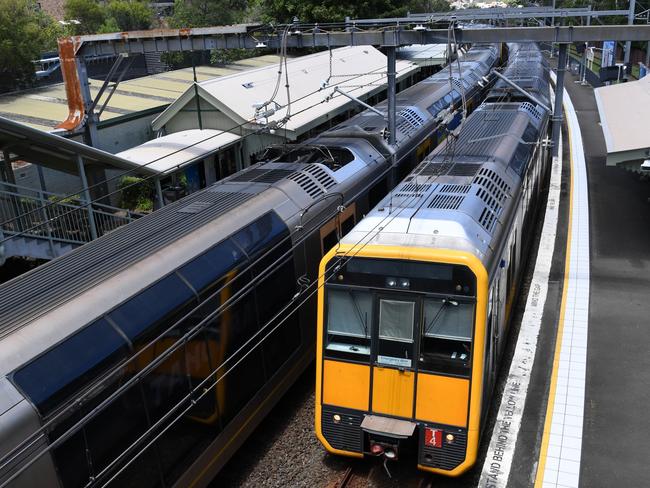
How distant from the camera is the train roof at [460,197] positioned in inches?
304

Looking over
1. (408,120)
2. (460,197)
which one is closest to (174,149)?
(408,120)

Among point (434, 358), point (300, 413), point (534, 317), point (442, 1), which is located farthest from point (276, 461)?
point (442, 1)

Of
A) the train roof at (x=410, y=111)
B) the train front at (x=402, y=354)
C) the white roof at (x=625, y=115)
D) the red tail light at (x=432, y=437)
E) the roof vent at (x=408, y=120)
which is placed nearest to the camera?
the train front at (x=402, y=354)

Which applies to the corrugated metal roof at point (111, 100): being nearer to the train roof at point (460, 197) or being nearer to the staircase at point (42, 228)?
the staircase at point (42, 228)

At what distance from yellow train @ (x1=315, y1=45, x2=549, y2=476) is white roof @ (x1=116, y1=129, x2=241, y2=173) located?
27.2 ft

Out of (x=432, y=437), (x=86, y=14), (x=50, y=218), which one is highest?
(x=86, y=14)

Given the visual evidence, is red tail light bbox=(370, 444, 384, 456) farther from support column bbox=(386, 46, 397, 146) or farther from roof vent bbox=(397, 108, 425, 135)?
roof vent bbox=(397, 108, 425, 135)

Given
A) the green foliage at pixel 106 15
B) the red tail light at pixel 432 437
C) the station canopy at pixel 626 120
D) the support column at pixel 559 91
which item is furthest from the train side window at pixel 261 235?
the green foliage at pixel 106 15

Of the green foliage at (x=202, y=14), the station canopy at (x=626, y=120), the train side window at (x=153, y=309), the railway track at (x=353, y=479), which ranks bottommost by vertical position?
the railway track at (x=353, y=479)

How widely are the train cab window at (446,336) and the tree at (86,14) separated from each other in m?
56.0

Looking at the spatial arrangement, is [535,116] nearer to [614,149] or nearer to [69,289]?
[614,149]

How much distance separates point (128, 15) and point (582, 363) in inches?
2254

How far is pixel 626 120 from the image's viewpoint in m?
16.9

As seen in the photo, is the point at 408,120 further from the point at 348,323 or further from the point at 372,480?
the point at 372,480
